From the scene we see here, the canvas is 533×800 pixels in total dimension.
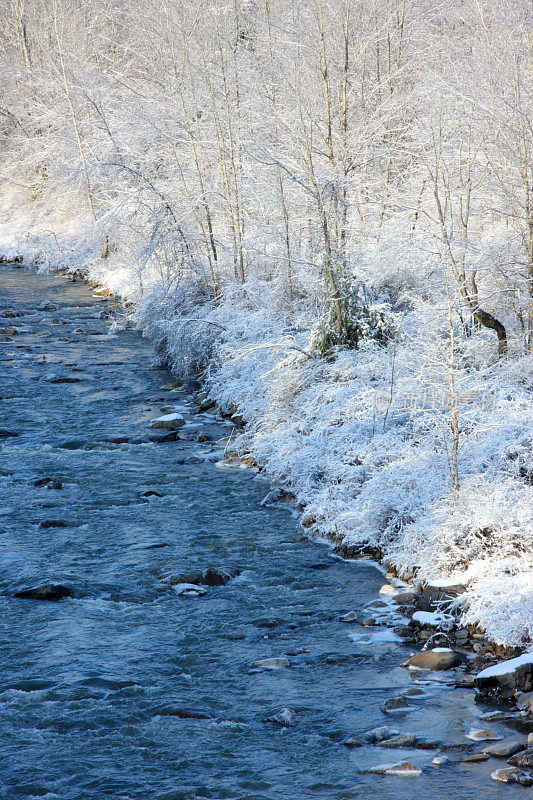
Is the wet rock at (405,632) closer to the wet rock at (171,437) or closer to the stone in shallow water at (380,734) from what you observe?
the stone in shallow water at (380,734)

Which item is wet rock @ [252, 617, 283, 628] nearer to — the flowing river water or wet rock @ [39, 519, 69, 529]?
the flowing river water

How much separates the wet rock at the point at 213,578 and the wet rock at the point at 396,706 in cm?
209

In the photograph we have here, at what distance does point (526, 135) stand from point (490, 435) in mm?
4335

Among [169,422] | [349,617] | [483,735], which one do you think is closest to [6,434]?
[169,422]

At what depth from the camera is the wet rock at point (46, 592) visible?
19.9 ft

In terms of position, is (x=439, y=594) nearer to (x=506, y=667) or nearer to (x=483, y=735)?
(x=506, y=667)

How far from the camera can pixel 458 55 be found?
1459 cm

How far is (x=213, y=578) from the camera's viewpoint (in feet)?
21.0

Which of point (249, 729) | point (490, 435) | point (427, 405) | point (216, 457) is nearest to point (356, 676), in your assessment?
point (249, 729)

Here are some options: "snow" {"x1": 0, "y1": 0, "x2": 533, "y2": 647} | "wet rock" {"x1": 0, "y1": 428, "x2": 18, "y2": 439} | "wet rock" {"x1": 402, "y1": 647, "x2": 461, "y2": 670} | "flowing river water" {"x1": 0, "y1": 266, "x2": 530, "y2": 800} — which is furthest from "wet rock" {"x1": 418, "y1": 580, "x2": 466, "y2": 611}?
"wet rock" {"x1": 0, "y1": 428, "x2": 18, "y2": 439}

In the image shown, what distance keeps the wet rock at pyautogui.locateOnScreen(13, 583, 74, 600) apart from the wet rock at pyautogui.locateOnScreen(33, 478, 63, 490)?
2409 millimetres

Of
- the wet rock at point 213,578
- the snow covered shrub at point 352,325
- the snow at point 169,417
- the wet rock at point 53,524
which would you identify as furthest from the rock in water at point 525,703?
the snow at point 169,417

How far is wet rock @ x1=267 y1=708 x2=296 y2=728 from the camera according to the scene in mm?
4480

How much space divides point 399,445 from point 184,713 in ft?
13.3
